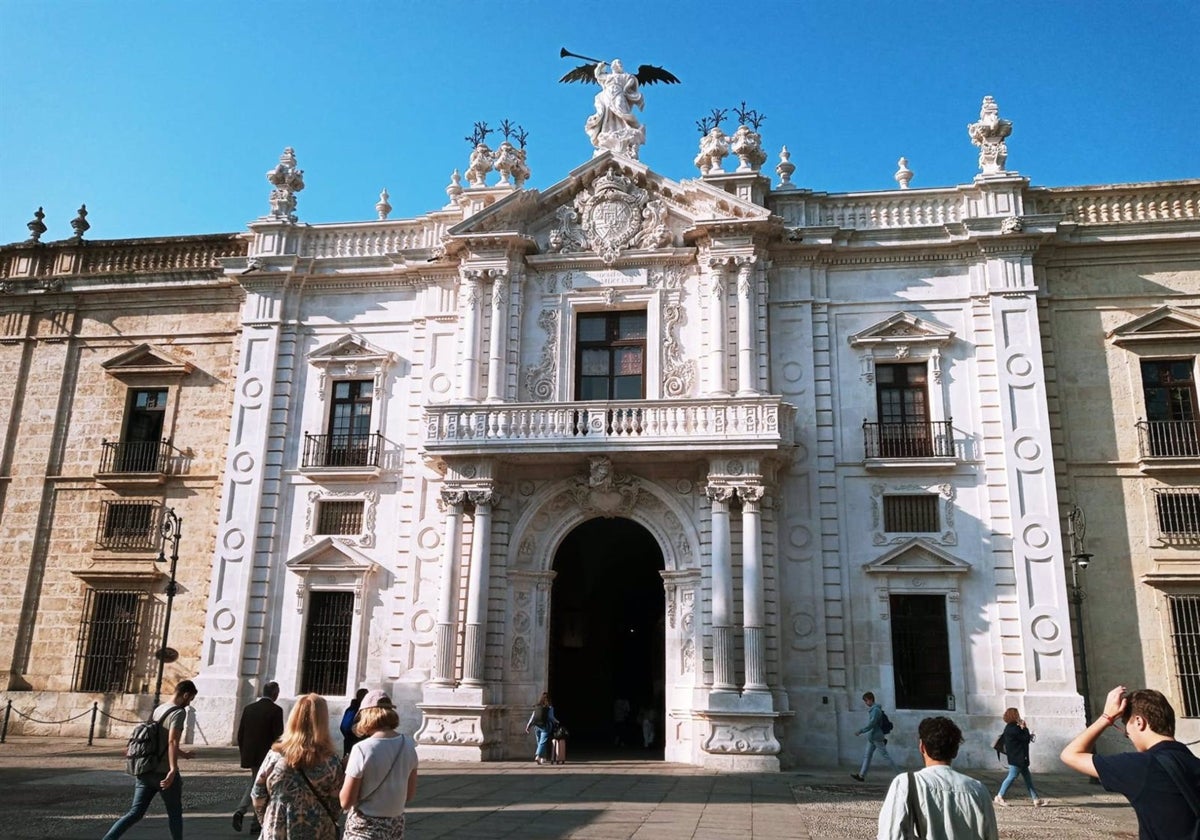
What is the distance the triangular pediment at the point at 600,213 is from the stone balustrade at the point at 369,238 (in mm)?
1777

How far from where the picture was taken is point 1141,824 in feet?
14.7

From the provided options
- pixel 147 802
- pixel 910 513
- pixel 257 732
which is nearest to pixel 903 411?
pixel 910 513

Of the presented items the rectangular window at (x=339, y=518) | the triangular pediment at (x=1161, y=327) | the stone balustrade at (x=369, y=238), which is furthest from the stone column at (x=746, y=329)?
the rectangular window at (x=339, y=518)

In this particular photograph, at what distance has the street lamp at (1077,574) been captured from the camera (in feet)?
59.4

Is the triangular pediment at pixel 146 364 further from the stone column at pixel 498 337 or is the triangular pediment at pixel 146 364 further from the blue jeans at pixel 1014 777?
the blue jeans at pixel 1014 777

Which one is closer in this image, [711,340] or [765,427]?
[765,427]

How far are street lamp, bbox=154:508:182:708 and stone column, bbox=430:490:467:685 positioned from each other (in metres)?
6.31

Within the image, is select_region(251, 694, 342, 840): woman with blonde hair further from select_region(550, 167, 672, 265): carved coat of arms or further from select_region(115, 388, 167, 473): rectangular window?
A: select_region(115, 388, 167, 473): rectangular window

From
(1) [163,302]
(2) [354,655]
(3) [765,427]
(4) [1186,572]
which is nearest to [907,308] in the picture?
(3) [765,427]

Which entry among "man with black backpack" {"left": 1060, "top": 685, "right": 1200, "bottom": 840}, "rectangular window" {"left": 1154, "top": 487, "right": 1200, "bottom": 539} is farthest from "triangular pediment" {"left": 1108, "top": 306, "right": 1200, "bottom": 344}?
"man with black backpack" {"left": 1060, "top": 685, "right": 1200, "bottom": 840}

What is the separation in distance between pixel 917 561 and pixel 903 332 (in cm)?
524

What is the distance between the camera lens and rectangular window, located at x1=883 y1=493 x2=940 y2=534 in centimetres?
1964

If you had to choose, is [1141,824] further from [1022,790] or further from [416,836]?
[1022,790]

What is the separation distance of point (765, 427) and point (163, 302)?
16.8m
